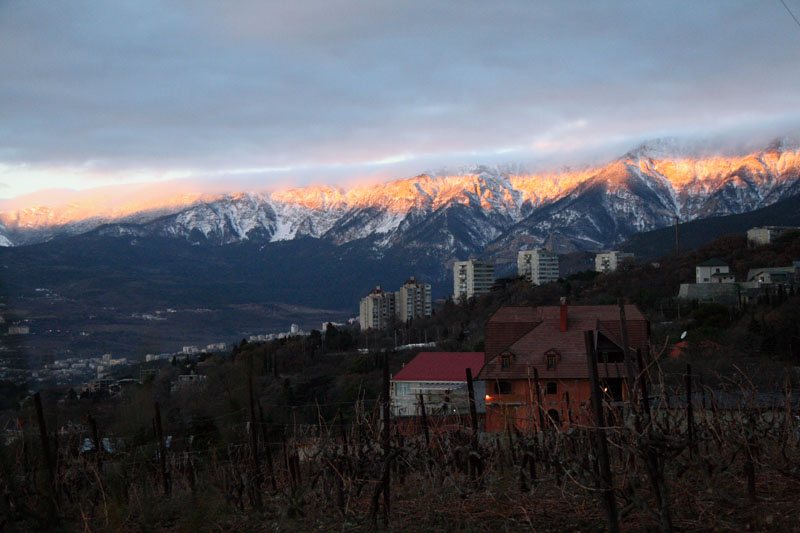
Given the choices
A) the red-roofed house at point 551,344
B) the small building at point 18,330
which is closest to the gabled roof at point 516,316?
the red-roofed house at point 551,344

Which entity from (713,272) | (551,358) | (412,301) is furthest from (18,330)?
(412,301)

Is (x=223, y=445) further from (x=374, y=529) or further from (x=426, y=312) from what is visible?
(x=426, y=312)

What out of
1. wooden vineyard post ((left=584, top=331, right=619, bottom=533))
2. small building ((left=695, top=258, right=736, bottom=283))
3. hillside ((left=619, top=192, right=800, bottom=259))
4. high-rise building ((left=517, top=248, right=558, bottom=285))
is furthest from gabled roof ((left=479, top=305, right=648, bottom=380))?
hillside ((left=619, top=192, right=800, bottom=259))

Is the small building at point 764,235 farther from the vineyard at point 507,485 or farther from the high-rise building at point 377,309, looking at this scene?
the vineyard at point 507,485

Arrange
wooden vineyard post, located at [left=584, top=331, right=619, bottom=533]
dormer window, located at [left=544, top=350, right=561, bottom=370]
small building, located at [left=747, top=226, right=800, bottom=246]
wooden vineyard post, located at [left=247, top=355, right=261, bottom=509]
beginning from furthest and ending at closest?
small building, located at [left=747, top=226, right=800, bottom=246]
dormer window, located at [left=544, top=350, right=561, bottom=370]
wooden vineyard post, located at [left=247, top=355, right=261, bottom=509]
wooden vineyard post, located at [left=584, top=331, right=619, bottom=533]

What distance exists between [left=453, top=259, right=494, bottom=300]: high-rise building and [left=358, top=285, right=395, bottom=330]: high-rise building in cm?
2048

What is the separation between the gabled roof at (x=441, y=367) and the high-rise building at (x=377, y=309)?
78182mm

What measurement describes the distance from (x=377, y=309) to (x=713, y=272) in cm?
6007

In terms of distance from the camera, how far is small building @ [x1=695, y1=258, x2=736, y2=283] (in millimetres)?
63412

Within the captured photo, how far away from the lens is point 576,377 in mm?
23234

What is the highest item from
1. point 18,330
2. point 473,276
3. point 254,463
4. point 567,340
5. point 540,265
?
point 540,265

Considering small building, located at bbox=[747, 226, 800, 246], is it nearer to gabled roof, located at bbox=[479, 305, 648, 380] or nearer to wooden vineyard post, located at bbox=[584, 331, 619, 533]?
gabled roof, located at bbox=[479, 305, 648, 380]

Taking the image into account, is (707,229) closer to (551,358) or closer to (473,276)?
(473,276)

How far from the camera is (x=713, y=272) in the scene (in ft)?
214
